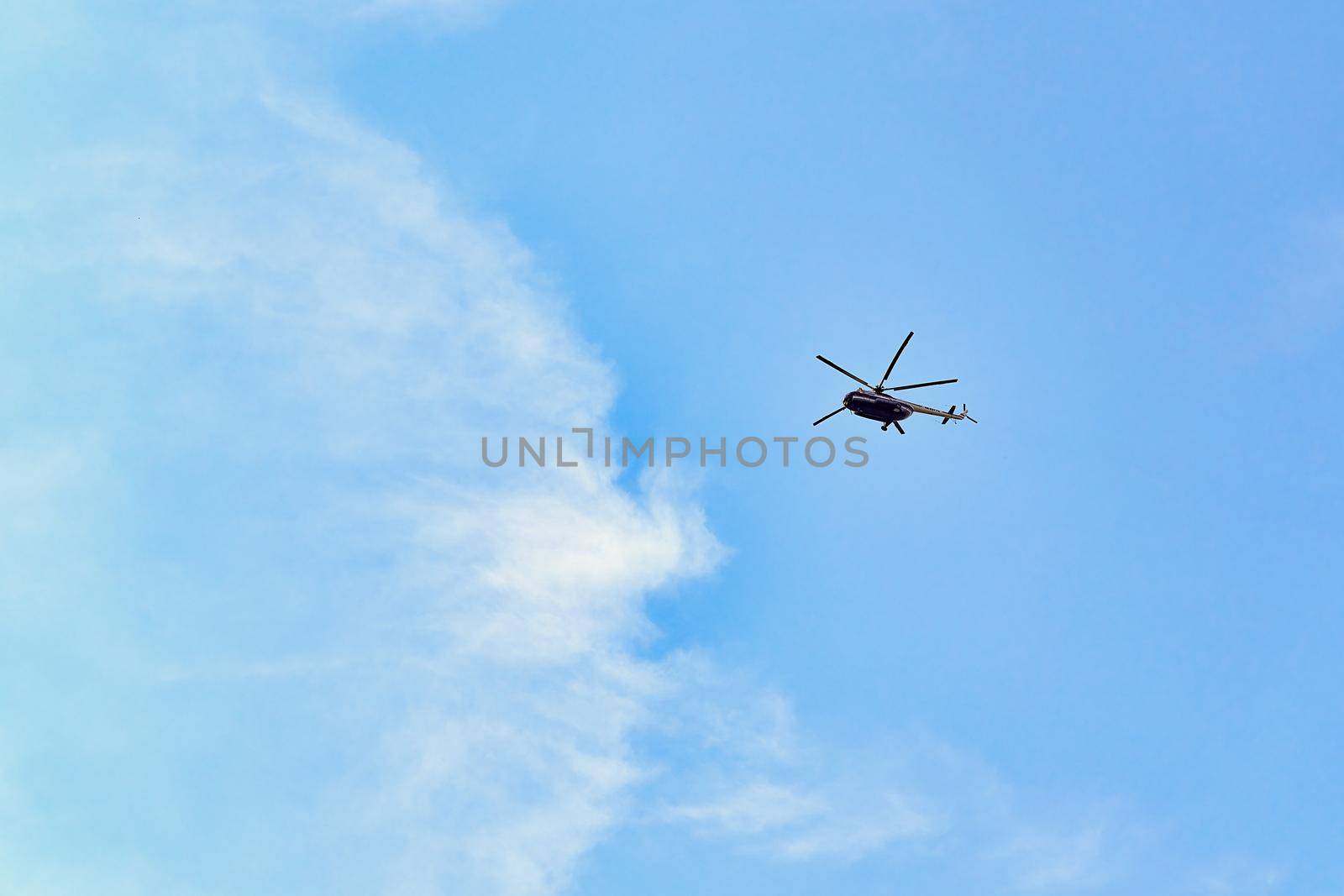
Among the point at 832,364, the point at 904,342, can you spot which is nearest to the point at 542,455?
the point at 832,364

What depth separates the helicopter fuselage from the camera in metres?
93.1

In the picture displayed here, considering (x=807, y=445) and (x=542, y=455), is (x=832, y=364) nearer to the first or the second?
(x=807, y=445)

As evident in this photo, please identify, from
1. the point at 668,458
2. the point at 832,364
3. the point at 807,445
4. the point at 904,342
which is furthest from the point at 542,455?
the point at 904,342

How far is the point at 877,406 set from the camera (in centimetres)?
9425

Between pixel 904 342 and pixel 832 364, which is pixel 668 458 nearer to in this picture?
pixel 832 364

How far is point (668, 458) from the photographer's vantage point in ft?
358

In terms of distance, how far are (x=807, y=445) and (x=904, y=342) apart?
1020 inches

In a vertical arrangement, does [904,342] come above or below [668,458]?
below

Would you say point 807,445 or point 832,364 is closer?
point 832,364

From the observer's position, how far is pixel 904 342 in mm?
85812

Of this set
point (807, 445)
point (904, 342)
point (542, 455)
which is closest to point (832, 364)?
point (904, 342)

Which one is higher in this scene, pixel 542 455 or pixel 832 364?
pixel 542 455

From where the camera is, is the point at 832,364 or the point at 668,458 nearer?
the point at 832,364

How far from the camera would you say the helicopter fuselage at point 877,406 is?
306 feet
